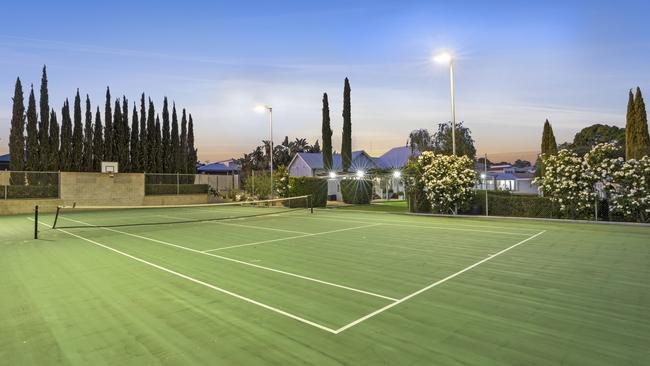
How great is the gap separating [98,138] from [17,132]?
257 inches

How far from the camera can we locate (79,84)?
37000 mm

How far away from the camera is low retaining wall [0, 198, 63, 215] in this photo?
1045 inches

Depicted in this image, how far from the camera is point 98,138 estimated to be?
1492 inches

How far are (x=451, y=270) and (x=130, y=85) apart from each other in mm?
41526

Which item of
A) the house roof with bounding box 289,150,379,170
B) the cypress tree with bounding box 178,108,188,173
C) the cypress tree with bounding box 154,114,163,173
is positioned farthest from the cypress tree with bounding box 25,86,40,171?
the house roof with bounding box 289,150,379,170

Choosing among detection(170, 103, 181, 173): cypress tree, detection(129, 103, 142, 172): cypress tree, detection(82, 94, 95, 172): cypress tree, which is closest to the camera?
detection(82, 94, 95, 172): cypress tree

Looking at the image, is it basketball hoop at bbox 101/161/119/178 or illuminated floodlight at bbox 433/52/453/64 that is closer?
illuminated floodlight at bbox 433/52/453/64

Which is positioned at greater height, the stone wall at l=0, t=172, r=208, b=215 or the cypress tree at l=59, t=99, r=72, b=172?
the cypress tree at l=59, t=99, r=72, b=172

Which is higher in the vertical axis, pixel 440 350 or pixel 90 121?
pixel 90 121

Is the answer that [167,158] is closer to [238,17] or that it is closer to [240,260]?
[238,17]

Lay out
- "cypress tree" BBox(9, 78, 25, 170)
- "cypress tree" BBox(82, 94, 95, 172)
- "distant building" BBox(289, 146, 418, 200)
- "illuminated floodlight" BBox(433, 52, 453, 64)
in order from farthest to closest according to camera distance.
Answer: "distant building" BBox(289, 146, 418, 200) < "cypress tree" BBox(82, 94, 95, 172) < "cypress tree" BBox(9, 78, 25, 170) < "illuminated floodlight" BBox(433, 52, 453, 64)

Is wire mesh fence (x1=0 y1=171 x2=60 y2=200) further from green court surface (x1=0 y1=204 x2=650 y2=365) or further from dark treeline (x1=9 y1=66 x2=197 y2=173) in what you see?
green court surface (x1=0 y1=204 x2=650 y2=365)

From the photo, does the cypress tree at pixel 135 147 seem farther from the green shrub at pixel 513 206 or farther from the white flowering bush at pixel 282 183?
the green shrub at pixel 513 206

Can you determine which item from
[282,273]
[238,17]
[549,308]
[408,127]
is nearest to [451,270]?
[549,308]
